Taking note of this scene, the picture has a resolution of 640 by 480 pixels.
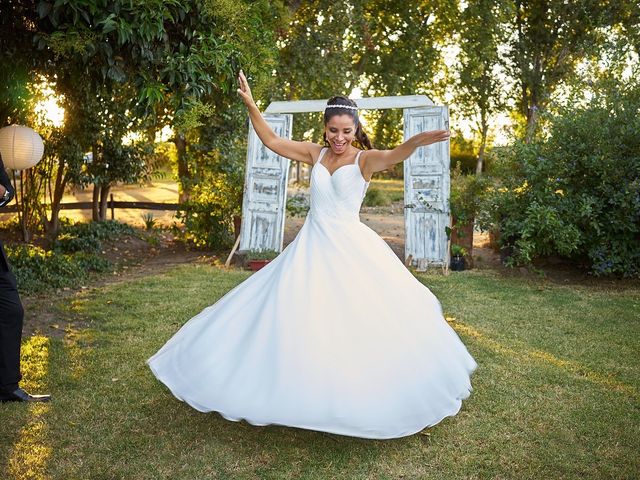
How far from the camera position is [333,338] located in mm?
3723

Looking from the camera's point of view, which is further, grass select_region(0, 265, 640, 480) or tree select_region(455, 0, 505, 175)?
tree select_region(455, 0, 505, 175)

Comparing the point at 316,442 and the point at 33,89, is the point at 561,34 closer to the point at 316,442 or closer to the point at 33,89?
the point at 33,89

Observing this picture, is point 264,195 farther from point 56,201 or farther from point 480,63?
point 480,63

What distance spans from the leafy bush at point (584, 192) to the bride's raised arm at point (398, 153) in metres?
5.51

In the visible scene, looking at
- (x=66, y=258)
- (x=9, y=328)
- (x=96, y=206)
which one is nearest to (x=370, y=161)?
(x=9, y=328)

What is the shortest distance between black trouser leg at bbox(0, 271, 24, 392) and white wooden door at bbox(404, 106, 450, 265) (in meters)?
6.89

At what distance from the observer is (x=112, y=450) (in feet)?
12.5

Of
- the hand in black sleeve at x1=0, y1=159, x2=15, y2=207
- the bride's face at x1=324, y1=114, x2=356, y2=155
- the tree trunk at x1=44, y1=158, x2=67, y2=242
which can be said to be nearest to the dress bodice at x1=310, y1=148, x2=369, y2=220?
the bride's face at x1=324, y1=114, x2=356, y2=155

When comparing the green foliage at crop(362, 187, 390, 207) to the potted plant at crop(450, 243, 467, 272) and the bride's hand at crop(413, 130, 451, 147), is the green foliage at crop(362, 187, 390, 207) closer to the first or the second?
the potted plant at crop(450, 243, 467, 272)

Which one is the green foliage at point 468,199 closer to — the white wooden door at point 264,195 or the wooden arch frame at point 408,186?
the wooden arch frame at point 408,186

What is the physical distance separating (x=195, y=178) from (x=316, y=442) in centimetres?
909

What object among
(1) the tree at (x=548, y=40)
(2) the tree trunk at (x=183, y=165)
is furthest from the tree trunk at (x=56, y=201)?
(1) the tree at (x=548, y=40)

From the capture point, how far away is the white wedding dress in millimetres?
3598

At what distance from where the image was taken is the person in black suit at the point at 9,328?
4.21m
